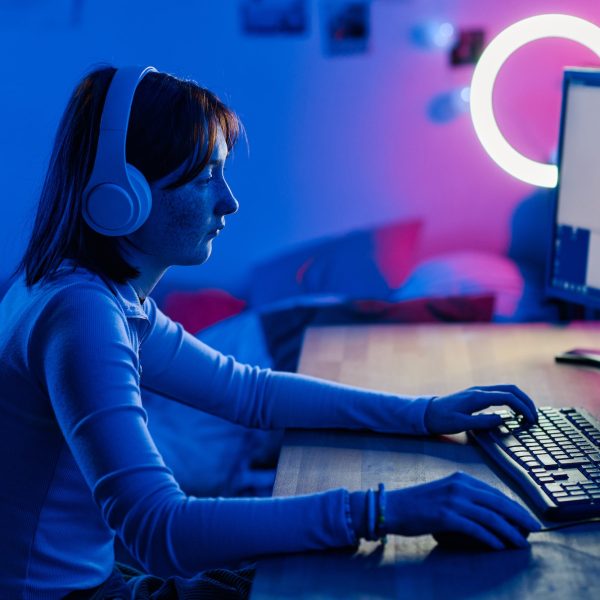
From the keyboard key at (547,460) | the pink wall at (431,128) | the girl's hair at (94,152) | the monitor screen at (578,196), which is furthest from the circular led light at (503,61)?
the girl's hair at (94,152)

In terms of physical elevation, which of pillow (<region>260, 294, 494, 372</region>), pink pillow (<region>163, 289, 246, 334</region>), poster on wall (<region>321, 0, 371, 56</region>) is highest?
poster on wall (<region>321, 0, 371, 56</region>)

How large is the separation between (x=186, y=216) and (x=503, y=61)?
3.42 ft

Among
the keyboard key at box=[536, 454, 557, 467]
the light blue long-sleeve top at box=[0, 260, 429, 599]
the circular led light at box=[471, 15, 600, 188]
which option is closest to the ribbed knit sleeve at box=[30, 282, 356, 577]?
the light blue long-sleeve top at box=[0, 260, 429, 599]

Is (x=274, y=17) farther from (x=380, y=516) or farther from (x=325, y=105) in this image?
(x=380, y=516)

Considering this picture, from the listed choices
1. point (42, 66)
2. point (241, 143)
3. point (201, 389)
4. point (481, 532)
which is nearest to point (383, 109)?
point (241, 143)

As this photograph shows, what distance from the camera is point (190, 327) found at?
2.19m

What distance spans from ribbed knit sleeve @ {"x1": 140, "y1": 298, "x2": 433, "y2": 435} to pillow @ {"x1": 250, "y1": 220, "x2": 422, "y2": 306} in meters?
0.94

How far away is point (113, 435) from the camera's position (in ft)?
2.82

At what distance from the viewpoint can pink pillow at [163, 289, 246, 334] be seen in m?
2.21

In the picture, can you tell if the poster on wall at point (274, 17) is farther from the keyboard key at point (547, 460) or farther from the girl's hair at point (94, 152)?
the keyboard key at point (547, 460)

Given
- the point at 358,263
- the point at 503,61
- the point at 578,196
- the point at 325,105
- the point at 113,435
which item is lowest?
the point at 358,263

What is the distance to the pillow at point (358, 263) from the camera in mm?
2203

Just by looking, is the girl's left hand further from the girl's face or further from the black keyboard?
the girl's face

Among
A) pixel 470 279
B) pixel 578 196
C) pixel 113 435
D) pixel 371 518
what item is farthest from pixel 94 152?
pixel 470 279
